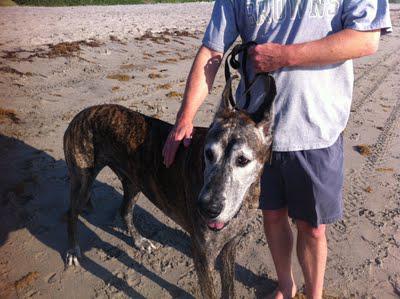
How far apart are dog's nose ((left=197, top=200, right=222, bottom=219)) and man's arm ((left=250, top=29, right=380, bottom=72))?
878 mm

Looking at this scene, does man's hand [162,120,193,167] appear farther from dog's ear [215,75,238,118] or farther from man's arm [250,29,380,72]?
man's arm [250,29,380,72]

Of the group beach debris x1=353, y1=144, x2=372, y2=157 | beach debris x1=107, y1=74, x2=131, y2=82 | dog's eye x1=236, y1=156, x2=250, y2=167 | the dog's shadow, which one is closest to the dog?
dog's eye x1=236, y1=156, x2=250, y2=167

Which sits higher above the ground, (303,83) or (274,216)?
(303,83)

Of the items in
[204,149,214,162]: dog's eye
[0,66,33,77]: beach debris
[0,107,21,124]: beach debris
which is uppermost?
[204,149,214,162]: dog's eye

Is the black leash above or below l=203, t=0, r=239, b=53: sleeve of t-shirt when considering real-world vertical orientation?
below

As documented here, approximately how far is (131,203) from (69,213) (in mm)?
602

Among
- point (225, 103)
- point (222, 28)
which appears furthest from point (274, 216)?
point (222, 28)

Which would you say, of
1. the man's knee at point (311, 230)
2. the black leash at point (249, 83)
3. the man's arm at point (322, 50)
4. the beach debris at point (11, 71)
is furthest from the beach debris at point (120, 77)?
the man's arm at point (322, 50)

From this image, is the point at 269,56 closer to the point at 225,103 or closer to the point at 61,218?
the point at 225,103

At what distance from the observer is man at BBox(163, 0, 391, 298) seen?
7.31 feet

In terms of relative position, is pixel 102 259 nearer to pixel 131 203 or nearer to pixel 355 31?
pixel 131 203

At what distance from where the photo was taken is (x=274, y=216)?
3.07m

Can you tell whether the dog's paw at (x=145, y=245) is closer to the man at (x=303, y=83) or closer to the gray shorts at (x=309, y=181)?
the man at (x=303, y=83)

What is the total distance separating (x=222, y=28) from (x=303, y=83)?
0.64 m
